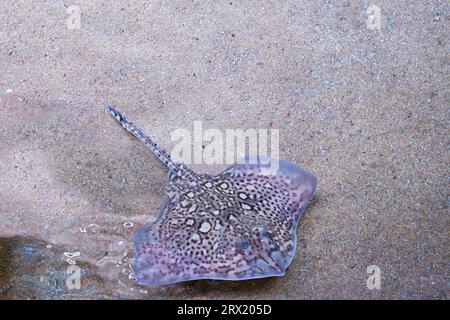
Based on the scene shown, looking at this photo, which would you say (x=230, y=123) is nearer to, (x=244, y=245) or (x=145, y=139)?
(x=145, y=139)

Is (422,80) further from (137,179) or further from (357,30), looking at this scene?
(137,179)

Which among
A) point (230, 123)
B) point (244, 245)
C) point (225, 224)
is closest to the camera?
point (244, 245)

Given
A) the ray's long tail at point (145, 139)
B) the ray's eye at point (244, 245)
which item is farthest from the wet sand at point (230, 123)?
the ray's eye at point (244, 245)

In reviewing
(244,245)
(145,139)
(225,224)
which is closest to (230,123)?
(145,139)

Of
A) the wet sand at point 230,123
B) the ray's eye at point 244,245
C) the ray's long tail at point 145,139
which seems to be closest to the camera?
the ray's eye at point 244,245

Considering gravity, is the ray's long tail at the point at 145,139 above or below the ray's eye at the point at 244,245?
above

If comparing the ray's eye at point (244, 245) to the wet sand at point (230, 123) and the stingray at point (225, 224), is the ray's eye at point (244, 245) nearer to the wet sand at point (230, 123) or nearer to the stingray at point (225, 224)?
the stingray at point (225, 224)
